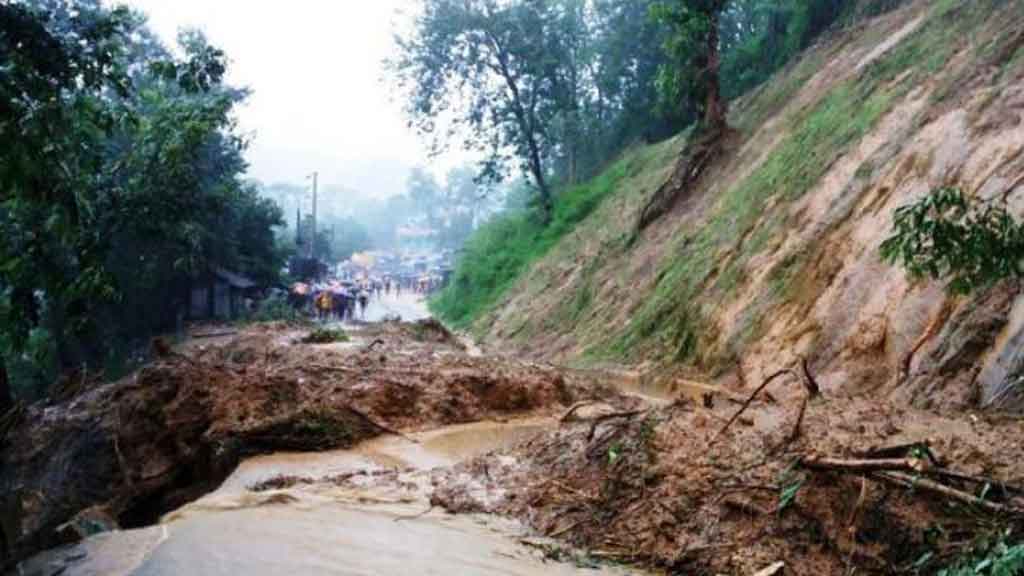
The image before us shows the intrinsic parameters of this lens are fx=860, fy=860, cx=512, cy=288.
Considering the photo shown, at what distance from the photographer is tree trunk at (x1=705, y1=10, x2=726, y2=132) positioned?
20172 millimetres

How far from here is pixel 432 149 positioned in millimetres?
36250

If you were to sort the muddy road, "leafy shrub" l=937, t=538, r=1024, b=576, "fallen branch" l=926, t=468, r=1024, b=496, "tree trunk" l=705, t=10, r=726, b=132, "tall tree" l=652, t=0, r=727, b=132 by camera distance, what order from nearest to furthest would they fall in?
"leafy shrub" l=937, t=538, r=1024, b=576, "fallen branch" l=926, t=468, r=1024, b=496, the muddy road, "tall tree" l=652, t=0, r=727, b=132, "tree trunk" l=705, t=10, r=726, b=132

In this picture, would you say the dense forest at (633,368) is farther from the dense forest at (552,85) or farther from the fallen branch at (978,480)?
the dense forest at (552,85)

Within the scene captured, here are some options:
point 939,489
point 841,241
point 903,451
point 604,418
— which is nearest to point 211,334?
point 841,241

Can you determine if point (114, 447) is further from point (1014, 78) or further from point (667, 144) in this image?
point (667, 144)

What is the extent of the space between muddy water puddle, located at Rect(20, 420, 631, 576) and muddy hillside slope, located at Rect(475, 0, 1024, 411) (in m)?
4.43

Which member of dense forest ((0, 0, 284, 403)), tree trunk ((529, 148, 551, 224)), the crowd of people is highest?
tree trunk ((529, 148, 551, 224))

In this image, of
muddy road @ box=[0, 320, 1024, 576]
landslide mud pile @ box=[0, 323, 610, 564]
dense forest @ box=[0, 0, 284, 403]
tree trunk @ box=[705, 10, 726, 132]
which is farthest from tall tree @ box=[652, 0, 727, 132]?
muddy road @ box=[0, 320, 1024, 576]

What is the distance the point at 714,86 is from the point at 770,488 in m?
17.5

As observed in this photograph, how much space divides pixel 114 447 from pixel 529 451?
5.45m

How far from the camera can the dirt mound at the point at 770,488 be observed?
455cm

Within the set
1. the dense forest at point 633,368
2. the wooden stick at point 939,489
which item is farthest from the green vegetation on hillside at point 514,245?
the wooden stick at point 939,489

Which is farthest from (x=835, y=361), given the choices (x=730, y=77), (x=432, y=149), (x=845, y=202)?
(x=432, y=149)

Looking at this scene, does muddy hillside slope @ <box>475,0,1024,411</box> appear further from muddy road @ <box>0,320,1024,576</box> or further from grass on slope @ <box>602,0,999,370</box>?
muddy road @ <box>0,320,1024,576</box>
